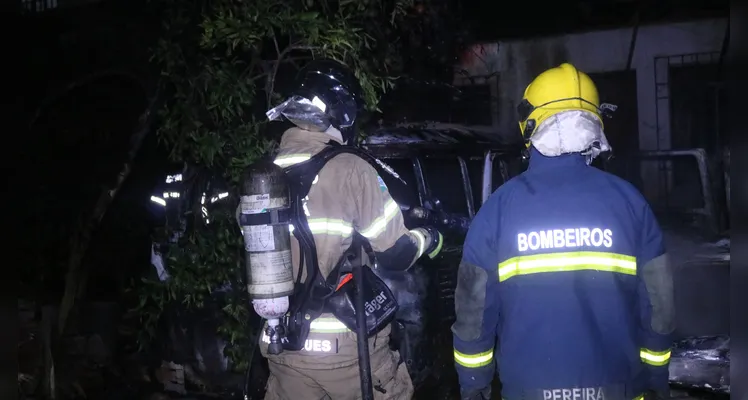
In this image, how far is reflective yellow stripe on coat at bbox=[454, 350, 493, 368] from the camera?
7.81 feet

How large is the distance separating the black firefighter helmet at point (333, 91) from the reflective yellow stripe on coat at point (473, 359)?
106cm

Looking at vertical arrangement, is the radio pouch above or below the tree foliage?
below

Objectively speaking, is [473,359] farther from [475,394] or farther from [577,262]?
[577,262]

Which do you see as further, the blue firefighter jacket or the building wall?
the building wall

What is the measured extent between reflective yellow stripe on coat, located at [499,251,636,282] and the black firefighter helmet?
39.9 inches

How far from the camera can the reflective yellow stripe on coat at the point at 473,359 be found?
2381 millimetres

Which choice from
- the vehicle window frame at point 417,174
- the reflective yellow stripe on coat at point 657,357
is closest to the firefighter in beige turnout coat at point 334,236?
the reflective yellow stripe on coat at point 657,357

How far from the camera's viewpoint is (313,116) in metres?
2.82

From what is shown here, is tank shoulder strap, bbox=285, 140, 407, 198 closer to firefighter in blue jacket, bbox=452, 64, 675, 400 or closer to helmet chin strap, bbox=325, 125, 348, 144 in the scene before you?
helmet chin strap, bbox=325, 125, 348, 144

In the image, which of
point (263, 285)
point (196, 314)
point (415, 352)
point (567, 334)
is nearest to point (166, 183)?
point (196, 314)

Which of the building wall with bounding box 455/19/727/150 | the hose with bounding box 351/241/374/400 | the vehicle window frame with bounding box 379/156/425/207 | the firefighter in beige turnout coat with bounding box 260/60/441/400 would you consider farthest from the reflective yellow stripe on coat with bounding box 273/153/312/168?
the building wall with bounding box 455/19/727/150

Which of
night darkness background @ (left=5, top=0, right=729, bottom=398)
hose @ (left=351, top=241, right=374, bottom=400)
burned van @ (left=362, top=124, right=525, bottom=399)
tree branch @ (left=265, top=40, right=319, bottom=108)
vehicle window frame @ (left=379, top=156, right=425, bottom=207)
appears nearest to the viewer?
hose @ (left=351, top=241, right=374, bottom=400)

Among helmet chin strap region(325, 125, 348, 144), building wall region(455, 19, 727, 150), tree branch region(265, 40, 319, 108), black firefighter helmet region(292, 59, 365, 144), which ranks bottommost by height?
helmet chin strap region(325, 125, 348, 144)

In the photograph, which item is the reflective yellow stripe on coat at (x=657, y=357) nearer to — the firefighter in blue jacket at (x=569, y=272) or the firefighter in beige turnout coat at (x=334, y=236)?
the firefighter in blue jacket at (x=569, y=272)
